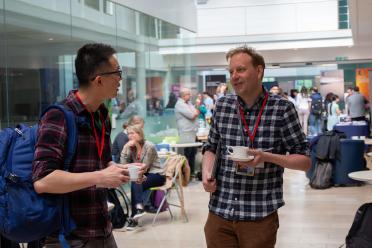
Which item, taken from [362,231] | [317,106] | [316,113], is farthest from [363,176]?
[316,113]

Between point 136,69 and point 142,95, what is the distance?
52 centimetres

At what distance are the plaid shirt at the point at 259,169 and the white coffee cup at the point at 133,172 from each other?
1.99 feet

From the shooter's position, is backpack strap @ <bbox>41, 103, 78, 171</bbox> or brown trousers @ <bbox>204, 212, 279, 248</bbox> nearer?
backpack strap @ <bbox>41, 103, 78, 171</bbox>

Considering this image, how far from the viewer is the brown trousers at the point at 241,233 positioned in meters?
2.25

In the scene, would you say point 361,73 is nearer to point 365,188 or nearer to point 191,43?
point 191,43

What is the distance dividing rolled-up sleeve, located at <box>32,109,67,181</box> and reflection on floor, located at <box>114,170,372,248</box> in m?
3.86

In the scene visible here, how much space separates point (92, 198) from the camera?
1.80m

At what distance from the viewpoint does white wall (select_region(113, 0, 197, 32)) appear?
888cm

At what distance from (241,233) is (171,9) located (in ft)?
29.5

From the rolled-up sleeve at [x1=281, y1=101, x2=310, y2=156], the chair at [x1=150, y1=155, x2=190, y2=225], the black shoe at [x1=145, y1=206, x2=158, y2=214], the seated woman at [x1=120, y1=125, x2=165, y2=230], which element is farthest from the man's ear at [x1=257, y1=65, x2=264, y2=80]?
the black shoe at [x1=145, y1=206, x2=158, y2=214]

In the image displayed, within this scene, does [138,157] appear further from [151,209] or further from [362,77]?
[362,77]

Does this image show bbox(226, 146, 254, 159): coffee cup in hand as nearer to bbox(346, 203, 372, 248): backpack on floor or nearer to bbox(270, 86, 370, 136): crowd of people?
bbox(346, 203, 372, 248): backpack on floor

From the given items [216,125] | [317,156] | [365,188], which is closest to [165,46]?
[317,156]

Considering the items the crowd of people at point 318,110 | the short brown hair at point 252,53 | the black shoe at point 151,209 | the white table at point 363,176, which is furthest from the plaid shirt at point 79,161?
the crowd of people at point 318,110
